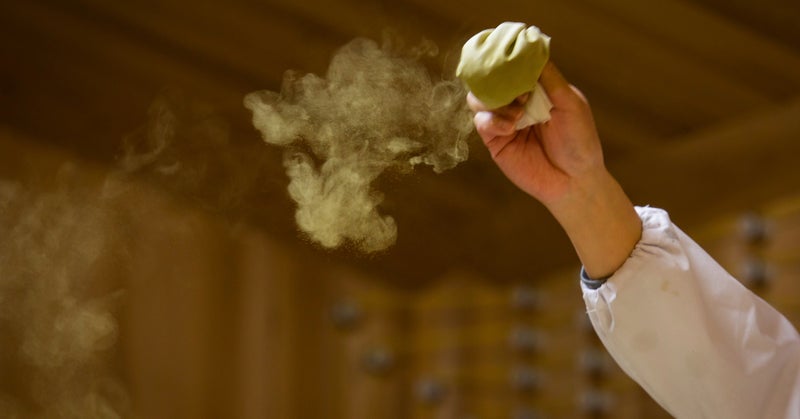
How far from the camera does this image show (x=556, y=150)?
1.17 meters

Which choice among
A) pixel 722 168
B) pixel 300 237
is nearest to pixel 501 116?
pixel 722 168

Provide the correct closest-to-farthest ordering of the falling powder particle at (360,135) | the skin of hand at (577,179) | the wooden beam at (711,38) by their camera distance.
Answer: the skin of hand at (577,179)
the falling powder particle at (360,135)
the wooden beam at (711,38)

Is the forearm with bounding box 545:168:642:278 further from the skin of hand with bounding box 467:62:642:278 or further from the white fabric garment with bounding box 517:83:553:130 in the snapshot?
the white fabric garment with bounding box 517:83:553:130

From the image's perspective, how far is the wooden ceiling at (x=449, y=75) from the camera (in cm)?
261

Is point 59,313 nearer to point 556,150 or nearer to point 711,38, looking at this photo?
point 711,38

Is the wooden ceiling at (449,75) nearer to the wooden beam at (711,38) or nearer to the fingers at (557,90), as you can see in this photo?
the wooden beam at (711,38)

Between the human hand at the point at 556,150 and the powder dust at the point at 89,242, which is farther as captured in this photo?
the powder dust at the point at 89,242

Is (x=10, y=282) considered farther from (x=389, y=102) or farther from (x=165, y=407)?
(x=389, y=102)

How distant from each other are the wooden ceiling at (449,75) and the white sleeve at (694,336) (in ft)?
4.48

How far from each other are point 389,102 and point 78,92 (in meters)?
1.83

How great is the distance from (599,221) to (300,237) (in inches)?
108

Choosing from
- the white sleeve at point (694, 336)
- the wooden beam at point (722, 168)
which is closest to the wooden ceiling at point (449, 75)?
the wooden beam at point (722, 168)

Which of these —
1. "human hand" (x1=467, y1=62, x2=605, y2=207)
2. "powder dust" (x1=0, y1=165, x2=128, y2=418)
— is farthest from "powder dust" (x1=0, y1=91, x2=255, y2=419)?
"human hand" (x1=467, y1=62, x2=605, y2=207)

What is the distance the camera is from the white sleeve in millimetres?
1178
